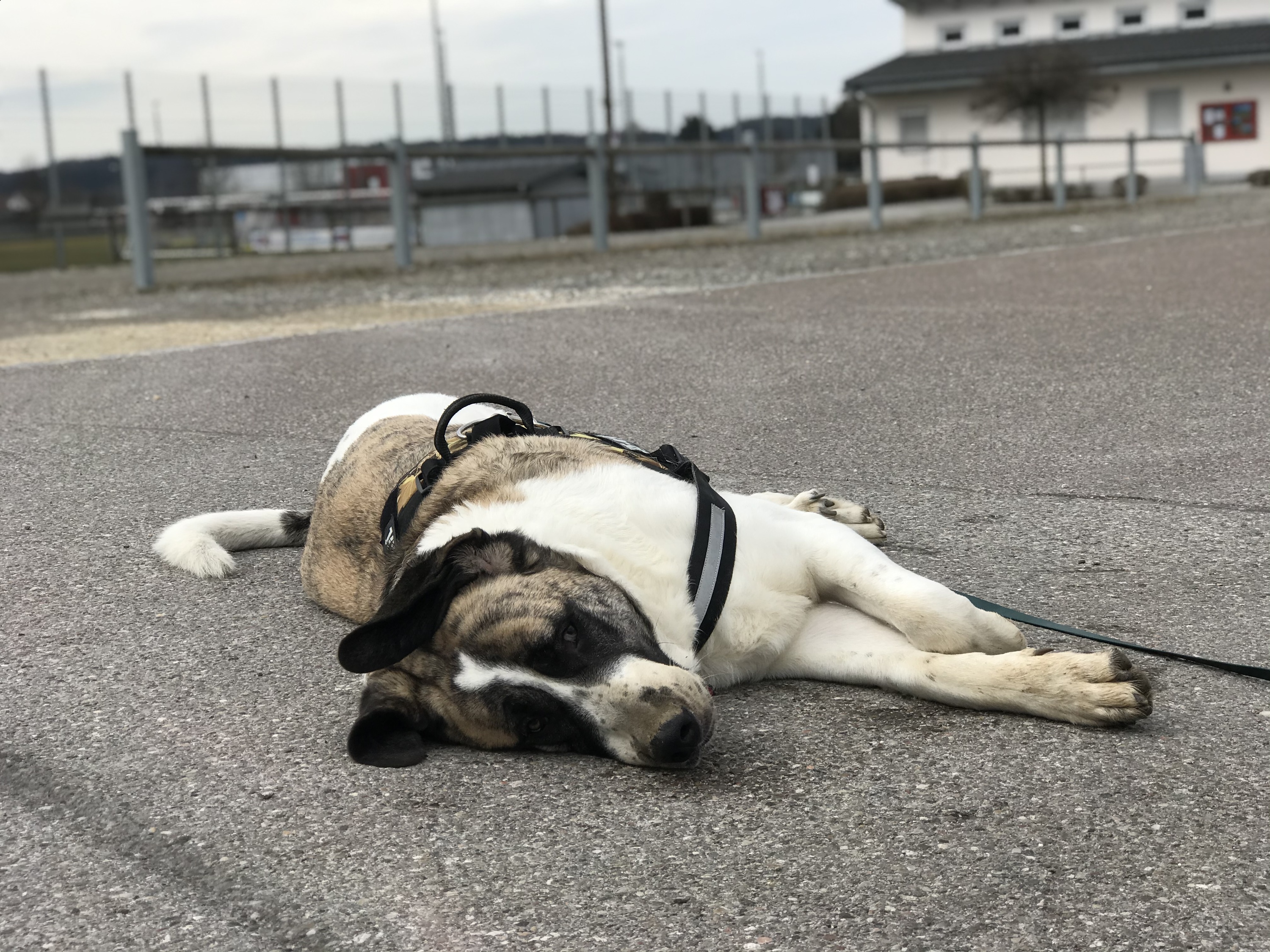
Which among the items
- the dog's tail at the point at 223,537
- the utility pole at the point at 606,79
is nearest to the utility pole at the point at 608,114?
the utility pole at the point at 606,79

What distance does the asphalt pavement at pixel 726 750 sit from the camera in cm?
211

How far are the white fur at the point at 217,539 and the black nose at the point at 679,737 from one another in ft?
6.66

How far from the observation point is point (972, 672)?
109 inches

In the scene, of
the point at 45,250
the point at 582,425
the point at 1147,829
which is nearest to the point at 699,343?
the point at 582,425

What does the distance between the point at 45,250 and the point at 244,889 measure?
31.4m

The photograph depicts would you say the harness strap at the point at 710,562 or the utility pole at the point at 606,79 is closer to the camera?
the harness strap at the point at 710,562

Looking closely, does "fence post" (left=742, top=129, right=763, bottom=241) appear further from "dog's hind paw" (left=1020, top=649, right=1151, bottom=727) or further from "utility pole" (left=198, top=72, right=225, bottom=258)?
"dog's hind paw" (left=1020, top=649, right=1151, bottom=727)

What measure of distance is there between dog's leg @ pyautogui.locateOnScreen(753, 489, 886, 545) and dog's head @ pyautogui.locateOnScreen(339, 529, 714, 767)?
1.36m

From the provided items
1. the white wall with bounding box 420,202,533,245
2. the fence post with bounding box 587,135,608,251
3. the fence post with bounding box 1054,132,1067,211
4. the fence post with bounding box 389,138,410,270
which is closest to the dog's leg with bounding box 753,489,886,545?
the fence post with bounding box 389,138,410,270

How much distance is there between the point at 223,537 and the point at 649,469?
168 cm

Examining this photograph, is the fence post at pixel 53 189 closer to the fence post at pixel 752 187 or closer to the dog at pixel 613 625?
the fence post at pixel 752 187

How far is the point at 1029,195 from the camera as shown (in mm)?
36188

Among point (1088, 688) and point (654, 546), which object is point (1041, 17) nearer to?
point (654, 546)

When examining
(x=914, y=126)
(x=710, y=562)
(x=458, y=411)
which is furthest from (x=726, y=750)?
(x=914, y=126)
